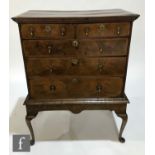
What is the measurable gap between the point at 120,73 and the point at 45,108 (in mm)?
693

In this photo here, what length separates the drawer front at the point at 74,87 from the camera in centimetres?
209

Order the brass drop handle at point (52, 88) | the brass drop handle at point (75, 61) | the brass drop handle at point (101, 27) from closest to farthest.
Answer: the brass drop handle at point (101, 27) < the brass drop handle at point (75, 61) < the brass drop handle at point (52, 88)

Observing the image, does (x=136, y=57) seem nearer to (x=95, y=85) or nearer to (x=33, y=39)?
(x=95, y=85)

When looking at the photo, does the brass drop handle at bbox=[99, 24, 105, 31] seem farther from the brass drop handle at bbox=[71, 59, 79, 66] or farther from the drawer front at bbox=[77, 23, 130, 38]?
the brass drop handle at bbox=[71, 59, 79, 66]

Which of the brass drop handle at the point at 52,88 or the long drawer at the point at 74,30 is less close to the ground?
the long drawer at the point at 74,30

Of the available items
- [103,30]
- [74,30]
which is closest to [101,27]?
[103,30]

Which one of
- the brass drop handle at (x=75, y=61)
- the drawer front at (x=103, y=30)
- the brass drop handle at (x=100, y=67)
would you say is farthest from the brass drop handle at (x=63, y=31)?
the brass drop handle at (x=100, y=67)

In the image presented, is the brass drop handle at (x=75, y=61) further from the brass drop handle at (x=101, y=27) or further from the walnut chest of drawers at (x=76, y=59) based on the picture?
the brass drop handle at (x=101, y=27)

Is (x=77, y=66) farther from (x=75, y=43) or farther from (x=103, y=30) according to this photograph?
(x=103, y=30)

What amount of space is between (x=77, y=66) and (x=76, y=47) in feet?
0.52

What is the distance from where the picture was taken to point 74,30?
1.92 metres

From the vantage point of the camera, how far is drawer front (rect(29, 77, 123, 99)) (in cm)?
209

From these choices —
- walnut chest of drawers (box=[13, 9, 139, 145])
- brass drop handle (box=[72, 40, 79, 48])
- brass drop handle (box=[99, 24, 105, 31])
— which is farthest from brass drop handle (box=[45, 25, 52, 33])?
brass drop handle (box=[99, 24, 105, 31])

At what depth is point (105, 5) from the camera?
3.02m
